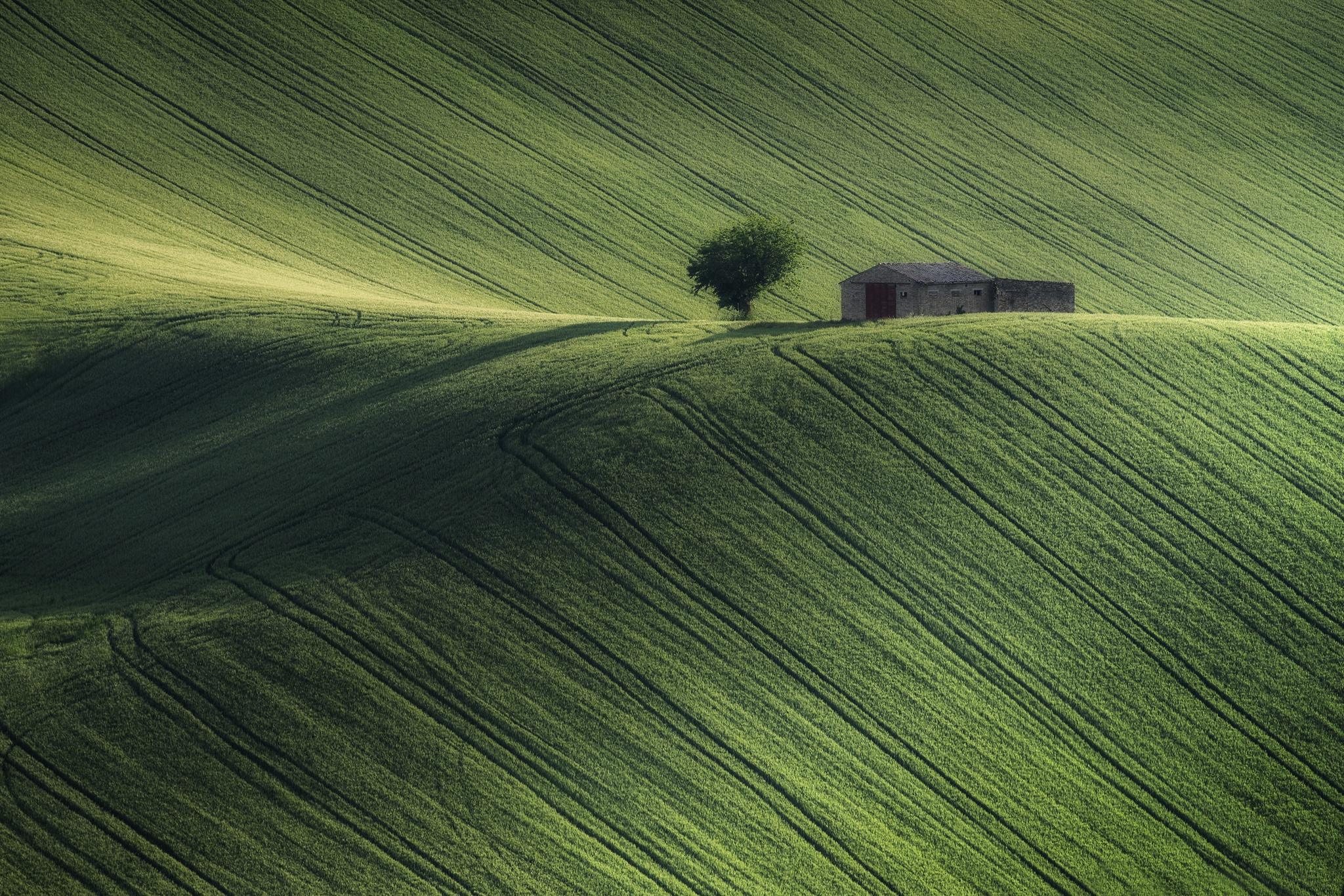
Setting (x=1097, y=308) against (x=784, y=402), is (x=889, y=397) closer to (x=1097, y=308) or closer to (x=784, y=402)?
(x=784, y=402)

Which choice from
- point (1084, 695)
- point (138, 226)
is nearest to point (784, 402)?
point (1084, 695)

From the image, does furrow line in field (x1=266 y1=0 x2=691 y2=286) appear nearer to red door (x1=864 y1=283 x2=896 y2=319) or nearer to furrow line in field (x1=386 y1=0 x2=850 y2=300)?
furrow line in field (x1=386 y1=0 x2=850 y2=300)

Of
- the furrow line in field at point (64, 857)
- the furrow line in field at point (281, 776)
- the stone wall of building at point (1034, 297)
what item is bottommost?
the furrow line in field at point (64, 857)

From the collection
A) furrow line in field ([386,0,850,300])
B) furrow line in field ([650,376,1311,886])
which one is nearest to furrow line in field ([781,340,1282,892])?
furrow line in field ([650,376,1311,886])

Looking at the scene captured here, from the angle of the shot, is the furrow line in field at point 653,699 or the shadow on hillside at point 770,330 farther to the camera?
the shadow on hillside at point 770,330

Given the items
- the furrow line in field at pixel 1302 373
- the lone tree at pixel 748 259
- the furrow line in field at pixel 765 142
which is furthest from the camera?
the furrow line in field at pixel 765 142

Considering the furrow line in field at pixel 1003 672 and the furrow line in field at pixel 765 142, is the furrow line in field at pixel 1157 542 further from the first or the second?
the furrow line in field at pixel 765 142

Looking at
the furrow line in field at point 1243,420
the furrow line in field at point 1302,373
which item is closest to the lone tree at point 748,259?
the furrow line in field at point 1243,420
